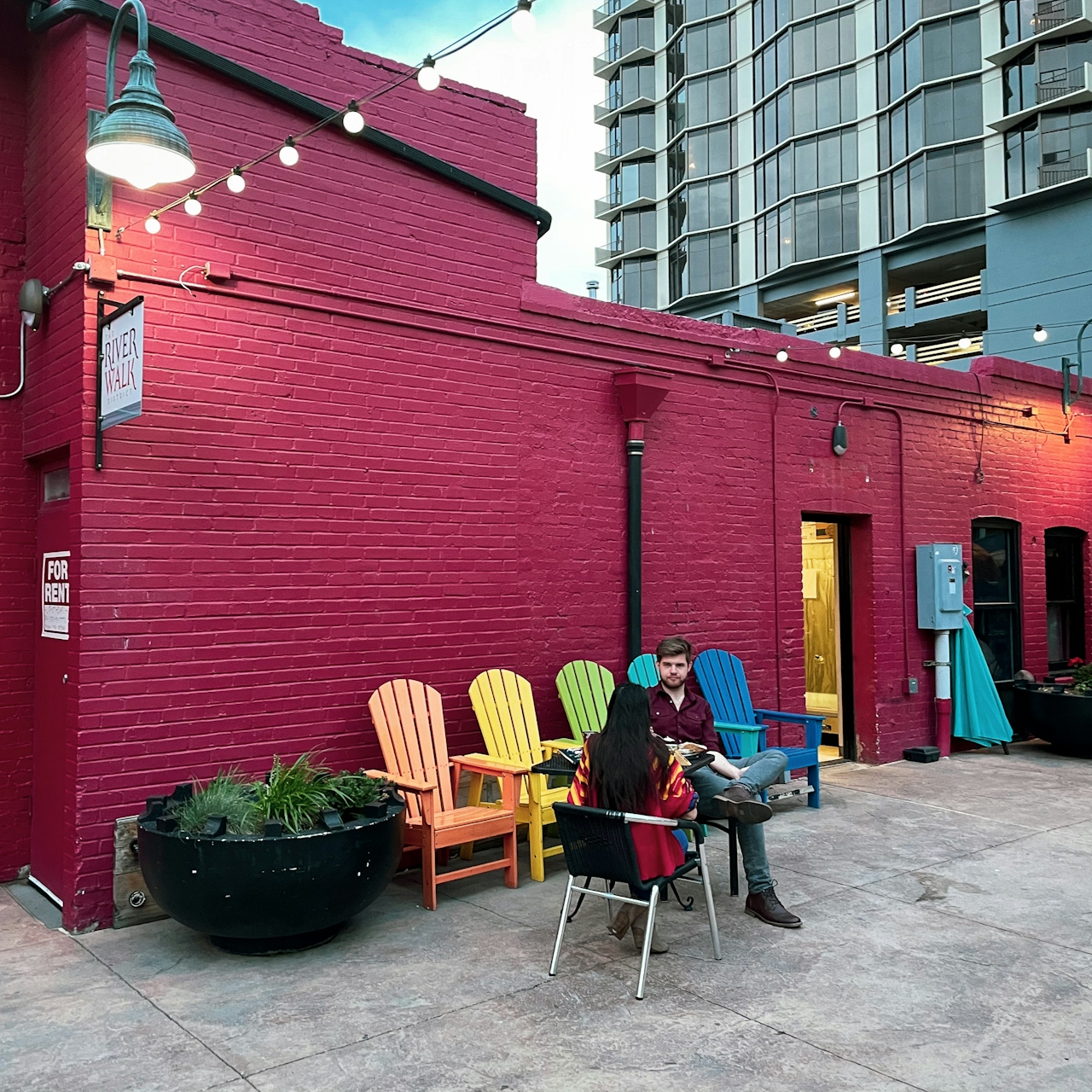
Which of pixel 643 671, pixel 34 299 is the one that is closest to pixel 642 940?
pixel 643 671

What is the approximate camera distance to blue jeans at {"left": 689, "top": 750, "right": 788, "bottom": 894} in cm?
475

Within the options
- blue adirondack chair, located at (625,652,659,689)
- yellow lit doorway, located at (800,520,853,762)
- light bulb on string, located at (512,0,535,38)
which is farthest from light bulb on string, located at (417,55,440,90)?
yellow lit doorway, located at (800,520,853,762)

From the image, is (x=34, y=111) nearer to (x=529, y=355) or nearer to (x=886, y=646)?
(x=529, y=355)

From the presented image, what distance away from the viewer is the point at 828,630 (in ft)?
31.5

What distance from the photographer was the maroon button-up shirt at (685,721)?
5289mm

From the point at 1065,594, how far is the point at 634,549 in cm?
675

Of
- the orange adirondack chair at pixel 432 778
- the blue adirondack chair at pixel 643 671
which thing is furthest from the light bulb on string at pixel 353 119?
the blue adirondack chair at pixel 643 671

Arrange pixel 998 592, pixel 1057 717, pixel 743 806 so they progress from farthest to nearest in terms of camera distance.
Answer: pixel 998 592 < pixel 1057 717 < pixel 743 806

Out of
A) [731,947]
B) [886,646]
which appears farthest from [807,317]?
[731,947]

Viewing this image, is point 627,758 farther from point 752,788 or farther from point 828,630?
point 828,630

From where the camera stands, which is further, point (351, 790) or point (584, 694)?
point (584, 694)

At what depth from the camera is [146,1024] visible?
3602 millimetres

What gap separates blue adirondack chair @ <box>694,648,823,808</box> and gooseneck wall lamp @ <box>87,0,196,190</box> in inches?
191

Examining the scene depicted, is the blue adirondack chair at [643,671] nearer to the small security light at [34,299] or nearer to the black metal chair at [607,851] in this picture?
the black metal chair at [607,851]
